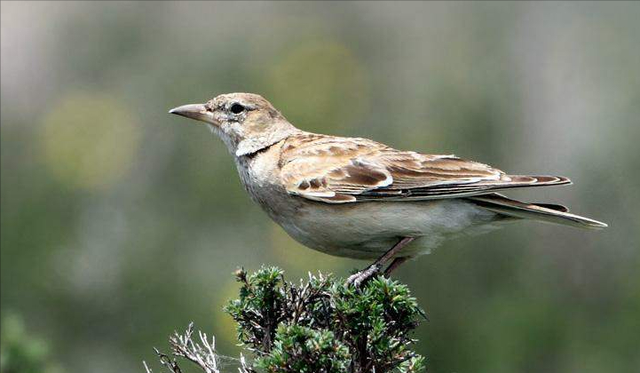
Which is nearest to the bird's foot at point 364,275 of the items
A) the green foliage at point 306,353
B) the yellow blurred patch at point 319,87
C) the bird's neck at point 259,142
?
the green foliage at point 306,353

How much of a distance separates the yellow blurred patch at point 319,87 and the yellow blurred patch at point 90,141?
1.65 meters

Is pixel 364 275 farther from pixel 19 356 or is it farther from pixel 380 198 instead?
pixel 19 356

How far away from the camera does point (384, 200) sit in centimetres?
638

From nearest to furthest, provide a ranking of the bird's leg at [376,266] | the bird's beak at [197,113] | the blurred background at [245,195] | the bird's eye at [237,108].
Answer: the bird's leg at [376,266] < the bird's beak at [197,113] < the bird's eye at [237,108] < the blurred background at [245,195]

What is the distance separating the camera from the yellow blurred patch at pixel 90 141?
11.3m

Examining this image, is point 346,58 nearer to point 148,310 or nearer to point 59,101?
point 59,101

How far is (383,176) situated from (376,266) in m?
0.76

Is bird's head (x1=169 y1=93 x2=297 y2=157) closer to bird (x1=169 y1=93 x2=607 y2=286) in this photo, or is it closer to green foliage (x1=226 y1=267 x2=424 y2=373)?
bird (x1=169 y1=93 x2=607 y2=286)


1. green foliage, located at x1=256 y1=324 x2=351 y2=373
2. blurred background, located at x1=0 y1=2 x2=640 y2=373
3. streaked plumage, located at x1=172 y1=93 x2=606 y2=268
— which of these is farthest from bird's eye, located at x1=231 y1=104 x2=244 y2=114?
green foliage, located at x1=256 y1=324 x2=351 y2=373

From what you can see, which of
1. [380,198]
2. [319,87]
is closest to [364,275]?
[380,198]

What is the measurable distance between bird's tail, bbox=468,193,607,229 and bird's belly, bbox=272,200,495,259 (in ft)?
0.26

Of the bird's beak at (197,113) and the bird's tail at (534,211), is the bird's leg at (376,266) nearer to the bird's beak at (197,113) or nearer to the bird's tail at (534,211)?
the bird's tail at (534,211)

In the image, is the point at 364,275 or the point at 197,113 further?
the point at 197,113

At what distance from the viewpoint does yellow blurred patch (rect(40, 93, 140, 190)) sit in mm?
11289
